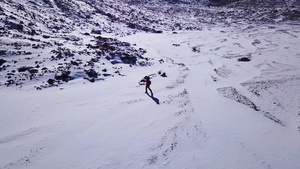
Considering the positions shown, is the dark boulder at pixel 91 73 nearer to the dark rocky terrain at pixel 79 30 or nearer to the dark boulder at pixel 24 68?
the dark rocky terrain at pixel 79 30

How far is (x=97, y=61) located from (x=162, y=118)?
12.0 meters

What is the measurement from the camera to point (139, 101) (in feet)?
50.9

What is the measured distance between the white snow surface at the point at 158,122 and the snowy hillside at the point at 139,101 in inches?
2.4

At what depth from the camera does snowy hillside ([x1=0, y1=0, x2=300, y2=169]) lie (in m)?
10.3

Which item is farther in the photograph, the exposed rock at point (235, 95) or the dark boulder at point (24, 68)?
the dark boulder at point (24, 68)

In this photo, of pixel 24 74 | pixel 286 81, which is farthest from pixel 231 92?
pixel 24 74

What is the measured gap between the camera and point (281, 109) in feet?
50.8

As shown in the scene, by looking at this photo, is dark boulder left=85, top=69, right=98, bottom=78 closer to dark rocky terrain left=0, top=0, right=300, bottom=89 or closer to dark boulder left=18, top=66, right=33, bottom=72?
dark rocky terrain left=0, top=0, right=300, bottom=89

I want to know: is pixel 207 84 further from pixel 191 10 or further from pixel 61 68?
pixel 191 10

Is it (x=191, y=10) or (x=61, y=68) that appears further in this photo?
(x=191, y=10)

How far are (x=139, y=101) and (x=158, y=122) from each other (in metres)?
3.12

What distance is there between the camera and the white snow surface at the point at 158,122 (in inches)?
393

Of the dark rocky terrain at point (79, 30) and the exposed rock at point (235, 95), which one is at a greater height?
the dark rocky terrain at point (79, 30)

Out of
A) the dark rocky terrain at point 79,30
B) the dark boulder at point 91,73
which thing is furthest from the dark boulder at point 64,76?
the dark boulder at point 91,73
